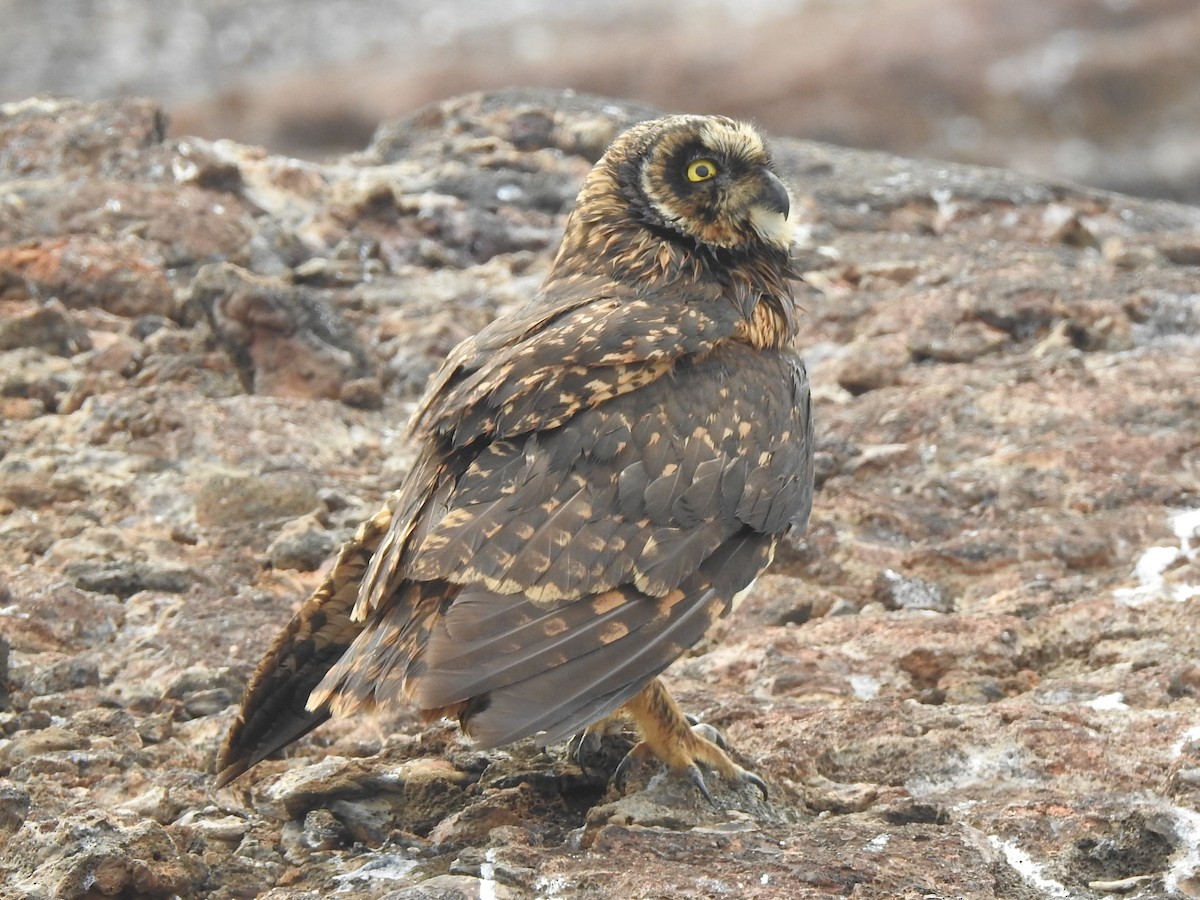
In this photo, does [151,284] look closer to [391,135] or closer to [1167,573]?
[391,135]

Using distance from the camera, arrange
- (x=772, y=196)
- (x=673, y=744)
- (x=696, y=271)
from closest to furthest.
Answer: (x=673, y=744)
(x=696, y=271)
(x=772, y=196)

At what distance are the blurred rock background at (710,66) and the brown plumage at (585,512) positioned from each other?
2391 cm

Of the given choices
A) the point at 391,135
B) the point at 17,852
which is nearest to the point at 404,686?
the point at 17,852

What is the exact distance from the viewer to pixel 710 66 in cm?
3200

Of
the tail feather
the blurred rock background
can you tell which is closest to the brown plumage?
the tail feather

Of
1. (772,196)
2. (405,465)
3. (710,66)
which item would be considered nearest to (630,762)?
(772,196)

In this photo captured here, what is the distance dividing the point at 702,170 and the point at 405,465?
1779 millimetres

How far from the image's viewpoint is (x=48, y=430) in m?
6.32

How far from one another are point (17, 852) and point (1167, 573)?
353cm

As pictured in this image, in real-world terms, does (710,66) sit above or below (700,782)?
above

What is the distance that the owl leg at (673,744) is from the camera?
171 inches

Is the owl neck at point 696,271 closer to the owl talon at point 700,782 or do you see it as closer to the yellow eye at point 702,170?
the yellow eye at point 702,170

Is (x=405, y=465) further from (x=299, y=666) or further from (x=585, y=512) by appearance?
(x=585, y=512)

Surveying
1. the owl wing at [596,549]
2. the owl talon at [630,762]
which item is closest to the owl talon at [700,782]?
the owl talon at [630,762]
